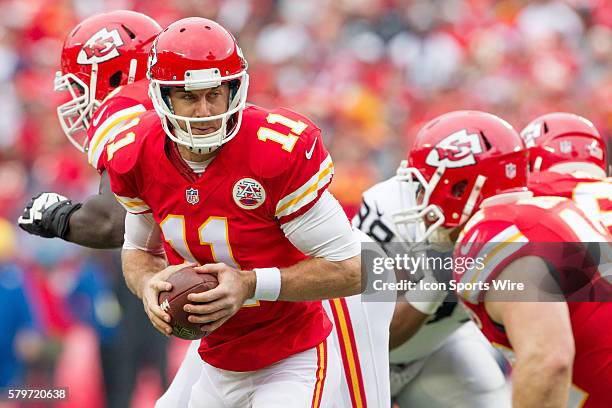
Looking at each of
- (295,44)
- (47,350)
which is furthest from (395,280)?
(295,44)

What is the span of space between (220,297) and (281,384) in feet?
1.55

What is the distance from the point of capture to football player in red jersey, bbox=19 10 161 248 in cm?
441

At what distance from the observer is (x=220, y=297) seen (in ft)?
11.5

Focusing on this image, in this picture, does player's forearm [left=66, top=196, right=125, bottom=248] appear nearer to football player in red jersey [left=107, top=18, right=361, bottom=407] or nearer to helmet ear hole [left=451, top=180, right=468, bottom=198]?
football player in red jersey [left=107, top=18, right=361, bottom=407]

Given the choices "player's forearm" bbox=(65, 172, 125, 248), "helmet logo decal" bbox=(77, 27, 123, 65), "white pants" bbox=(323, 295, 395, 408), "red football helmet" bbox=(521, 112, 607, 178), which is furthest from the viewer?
"red football helmet" bbox=(521, 112, 607, 178)

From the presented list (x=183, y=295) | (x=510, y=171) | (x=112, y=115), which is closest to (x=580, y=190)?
(x=510, y=171)

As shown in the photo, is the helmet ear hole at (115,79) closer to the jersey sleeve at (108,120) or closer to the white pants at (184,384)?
the jersey sleeve at (108,120)

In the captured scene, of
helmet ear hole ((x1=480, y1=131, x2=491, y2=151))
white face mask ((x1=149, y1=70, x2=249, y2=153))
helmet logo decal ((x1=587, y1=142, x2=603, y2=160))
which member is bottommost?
helmet logo decal ((x1=587, y1=142, x2=603, y2=160))

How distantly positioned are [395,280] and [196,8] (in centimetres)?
839

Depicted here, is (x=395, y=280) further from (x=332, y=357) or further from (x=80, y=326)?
(x=80, y=326)

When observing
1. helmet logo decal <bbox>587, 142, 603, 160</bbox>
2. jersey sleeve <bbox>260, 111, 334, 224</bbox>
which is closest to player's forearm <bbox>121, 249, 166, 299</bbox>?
jersey sleeve <bbox>260, 111, 334, 224</bbox>

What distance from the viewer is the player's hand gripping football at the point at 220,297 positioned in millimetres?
3475

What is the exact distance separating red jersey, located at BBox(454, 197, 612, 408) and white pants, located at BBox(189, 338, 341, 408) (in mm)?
770

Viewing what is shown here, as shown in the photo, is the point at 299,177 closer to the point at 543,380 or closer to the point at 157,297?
the point at 157,297
